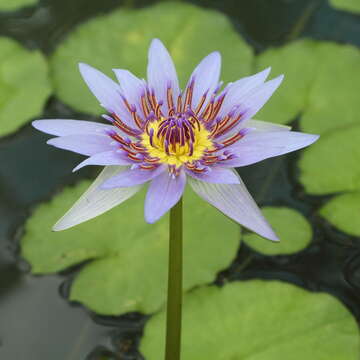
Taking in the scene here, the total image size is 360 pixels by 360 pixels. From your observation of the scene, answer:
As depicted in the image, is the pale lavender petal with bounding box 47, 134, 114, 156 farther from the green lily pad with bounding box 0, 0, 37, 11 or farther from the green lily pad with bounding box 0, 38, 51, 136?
the green lily pad with bounding box 0, 0, 37, 11

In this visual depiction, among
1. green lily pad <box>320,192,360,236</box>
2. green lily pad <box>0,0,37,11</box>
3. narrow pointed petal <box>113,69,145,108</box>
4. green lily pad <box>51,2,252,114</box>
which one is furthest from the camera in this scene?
green lily pad <box>0,0,37,11</box>

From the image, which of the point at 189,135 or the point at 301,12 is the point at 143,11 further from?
the point at 189,135

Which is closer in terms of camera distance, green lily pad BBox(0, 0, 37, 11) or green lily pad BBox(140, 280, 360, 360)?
green lily pad BBox(140, 280, 360, 360)

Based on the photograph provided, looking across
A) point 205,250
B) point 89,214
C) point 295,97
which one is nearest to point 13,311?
point 205,250

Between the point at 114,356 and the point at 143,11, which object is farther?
the point at 143,11

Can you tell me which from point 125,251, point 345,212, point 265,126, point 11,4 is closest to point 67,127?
point 265,126

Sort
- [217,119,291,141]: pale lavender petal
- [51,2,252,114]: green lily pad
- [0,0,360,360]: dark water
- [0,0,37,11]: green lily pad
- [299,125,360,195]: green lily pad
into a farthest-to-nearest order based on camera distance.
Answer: [0,0,37,11]: green lily pad
[51,2,252,114]: green lily pad
[299,125,360,195]: green lily pad
[0,0,360,360]: dark water
[217,119,291,141]: pale lavender petal

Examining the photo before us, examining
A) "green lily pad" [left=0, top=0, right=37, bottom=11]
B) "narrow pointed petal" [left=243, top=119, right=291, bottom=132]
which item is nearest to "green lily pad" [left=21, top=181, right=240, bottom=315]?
"narrow pointed petal" [left=243, top=119, right=291, bottom=132]

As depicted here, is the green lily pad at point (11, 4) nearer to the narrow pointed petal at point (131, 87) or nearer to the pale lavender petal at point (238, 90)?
the narrow pointed petal at point (131, 87)
